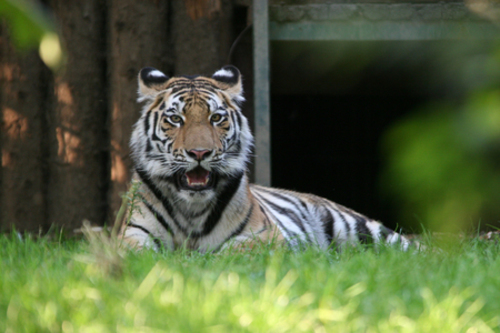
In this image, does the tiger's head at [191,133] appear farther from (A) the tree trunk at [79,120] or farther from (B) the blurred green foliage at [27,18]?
(B) the blurred green foliage at [27,18]

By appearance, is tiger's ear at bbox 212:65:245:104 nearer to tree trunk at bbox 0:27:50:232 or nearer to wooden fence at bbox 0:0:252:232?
wooden fence at bbox 0:0:252:232

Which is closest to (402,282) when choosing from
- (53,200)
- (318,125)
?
(53,200)

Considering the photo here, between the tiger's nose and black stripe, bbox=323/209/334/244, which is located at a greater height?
the tiger's nose

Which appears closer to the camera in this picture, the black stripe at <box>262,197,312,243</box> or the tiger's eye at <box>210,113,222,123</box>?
the tiger's eye at <box>210,113,222,123</box>

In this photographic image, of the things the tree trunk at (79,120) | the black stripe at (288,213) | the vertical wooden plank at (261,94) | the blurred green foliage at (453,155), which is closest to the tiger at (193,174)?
the black stripe at (288,213)

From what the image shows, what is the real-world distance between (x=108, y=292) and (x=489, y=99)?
1.56m

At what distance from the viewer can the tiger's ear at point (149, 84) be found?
11.8 feet

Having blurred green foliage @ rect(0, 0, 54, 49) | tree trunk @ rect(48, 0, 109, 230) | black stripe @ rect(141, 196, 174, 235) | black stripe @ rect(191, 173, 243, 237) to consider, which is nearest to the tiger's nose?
black stripe @ rect(191, 173, 243, 237)

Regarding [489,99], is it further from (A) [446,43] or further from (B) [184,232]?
(B) [184,232]

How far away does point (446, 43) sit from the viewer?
1.48 feet

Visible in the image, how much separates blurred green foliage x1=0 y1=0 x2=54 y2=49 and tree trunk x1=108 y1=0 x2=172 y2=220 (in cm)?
419

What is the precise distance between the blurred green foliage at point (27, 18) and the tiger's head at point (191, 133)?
273cm

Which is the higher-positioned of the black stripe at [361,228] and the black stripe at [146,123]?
the black stripe at [146,123]

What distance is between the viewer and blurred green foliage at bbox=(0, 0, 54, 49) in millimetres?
383
